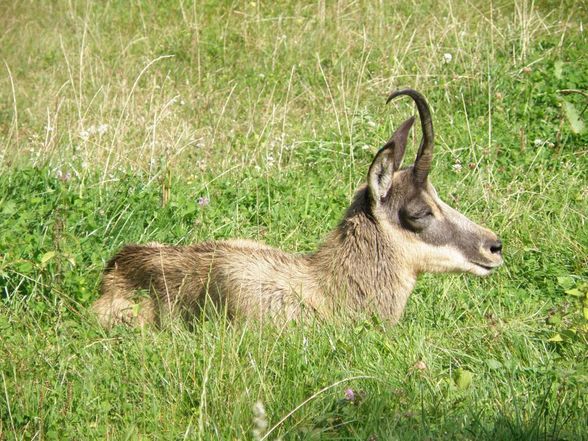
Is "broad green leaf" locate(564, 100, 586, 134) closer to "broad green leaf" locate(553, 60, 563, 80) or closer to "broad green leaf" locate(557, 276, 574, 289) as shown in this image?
"broad green leaf" locate(553, 60, 563, 80)

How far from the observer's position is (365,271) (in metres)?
6.18

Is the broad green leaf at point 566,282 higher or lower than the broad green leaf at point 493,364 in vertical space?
lower

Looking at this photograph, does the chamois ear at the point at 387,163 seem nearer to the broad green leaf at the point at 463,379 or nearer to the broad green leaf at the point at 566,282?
the broad green leaf at the point at 566,282

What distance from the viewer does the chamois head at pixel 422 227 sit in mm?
6215

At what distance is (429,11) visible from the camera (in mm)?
11242

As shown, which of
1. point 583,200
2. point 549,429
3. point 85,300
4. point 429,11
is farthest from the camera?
point 429,11

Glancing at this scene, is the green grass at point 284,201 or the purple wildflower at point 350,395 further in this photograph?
the green grass at point 284,201

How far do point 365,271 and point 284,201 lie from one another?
168 cm

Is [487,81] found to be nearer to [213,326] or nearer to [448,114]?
[448,114]

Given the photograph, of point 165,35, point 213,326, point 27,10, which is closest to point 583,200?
point 213,326

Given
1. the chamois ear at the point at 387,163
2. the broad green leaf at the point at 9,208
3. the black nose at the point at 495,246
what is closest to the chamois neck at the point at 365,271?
the chamois ear at the point at 387,163

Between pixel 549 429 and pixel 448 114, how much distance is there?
512 cm

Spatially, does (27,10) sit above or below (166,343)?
below

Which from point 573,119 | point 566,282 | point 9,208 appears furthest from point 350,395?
point 573,119
